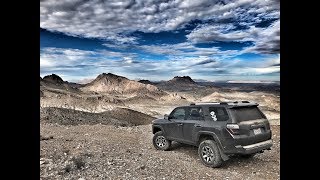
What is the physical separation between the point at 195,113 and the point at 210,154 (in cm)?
149

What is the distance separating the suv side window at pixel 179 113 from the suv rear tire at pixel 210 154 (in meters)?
1.54

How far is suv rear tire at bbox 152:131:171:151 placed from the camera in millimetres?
10867

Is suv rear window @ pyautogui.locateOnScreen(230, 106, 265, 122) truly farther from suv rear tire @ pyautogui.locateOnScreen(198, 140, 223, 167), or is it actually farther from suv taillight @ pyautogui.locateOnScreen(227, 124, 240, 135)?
suv rear tire @ pyautogui.locateOnScreen(198, 140, 223, 167)

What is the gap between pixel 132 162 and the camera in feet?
29.8

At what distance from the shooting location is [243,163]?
9.50 metres

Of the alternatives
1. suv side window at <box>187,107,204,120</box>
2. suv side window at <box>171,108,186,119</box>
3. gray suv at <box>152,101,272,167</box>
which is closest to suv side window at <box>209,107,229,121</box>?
gray suv at <box>152,101,272,167</box>

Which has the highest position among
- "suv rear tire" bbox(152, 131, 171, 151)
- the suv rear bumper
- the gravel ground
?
the suv rear bumper

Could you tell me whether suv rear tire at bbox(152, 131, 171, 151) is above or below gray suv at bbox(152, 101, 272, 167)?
below

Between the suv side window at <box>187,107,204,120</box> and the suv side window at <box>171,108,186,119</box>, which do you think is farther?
the suv side window at <box>171,108,186,119</box>

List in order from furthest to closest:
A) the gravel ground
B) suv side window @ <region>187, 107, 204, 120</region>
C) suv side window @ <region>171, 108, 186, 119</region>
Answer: suv side window @ <region>171, 108, 186, 119</region>
suv side window @ <region>187, 107, 204, 120</region>
the gravel ground

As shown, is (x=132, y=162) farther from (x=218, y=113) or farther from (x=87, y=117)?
(x=87, y=117)
